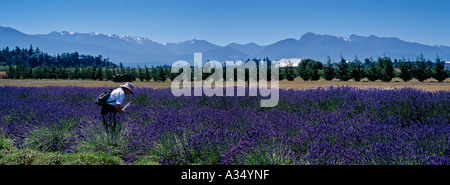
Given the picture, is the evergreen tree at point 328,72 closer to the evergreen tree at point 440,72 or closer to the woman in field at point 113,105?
the evergreen tree at point 440,72

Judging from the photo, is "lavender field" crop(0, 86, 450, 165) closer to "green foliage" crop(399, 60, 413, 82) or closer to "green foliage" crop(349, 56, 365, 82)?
"green foliage" crop(399, 60, 413, 82)

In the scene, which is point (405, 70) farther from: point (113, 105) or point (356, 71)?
point (113, 105)

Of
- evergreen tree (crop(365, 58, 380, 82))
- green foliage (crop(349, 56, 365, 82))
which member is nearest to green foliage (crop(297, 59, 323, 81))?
green foliage (crop(349, 56, 365, 82))

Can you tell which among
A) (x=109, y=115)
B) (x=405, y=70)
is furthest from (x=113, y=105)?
(x=405, y=70)

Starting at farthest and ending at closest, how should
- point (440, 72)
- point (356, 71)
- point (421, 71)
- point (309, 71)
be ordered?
1. point (309, 71)
2. point (356, 71)
3. point (421, 71)
4. point (440, 72)

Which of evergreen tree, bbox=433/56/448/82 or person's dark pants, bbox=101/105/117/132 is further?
evergreen tree, bbox=433/56/448/82

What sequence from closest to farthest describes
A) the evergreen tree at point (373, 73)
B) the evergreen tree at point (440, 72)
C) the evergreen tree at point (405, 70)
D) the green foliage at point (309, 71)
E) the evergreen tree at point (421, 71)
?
1. the evergreen tree at point (440, 72)
2. the evergreen tree at point (421, 71)
3. the evergreen tree at point (405, 70)
4. the evergreen tree at point (373, 73)
5. the green foliage at point (309, 71)

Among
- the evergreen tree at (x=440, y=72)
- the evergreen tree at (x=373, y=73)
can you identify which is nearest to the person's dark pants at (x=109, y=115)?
the evergreen tree at (x=373, y=73)

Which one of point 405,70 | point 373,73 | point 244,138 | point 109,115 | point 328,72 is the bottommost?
point 244,138

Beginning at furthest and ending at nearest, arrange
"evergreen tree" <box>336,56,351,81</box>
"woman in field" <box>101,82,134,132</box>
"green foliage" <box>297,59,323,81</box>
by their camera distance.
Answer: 1. "green foliage" <box>297,59,323,81</box>
2. "evergreen tree" <box>336,56,351,81</box>
3. "woman in field" <box>101,82,134,132</box>

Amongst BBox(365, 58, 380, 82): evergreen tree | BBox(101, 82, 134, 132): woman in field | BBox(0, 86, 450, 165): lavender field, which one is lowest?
BBox(0, 86, 450, 165): lavender field

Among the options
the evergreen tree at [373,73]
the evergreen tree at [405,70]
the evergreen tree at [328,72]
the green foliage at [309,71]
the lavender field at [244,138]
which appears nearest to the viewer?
the lavender field at [244,138]
